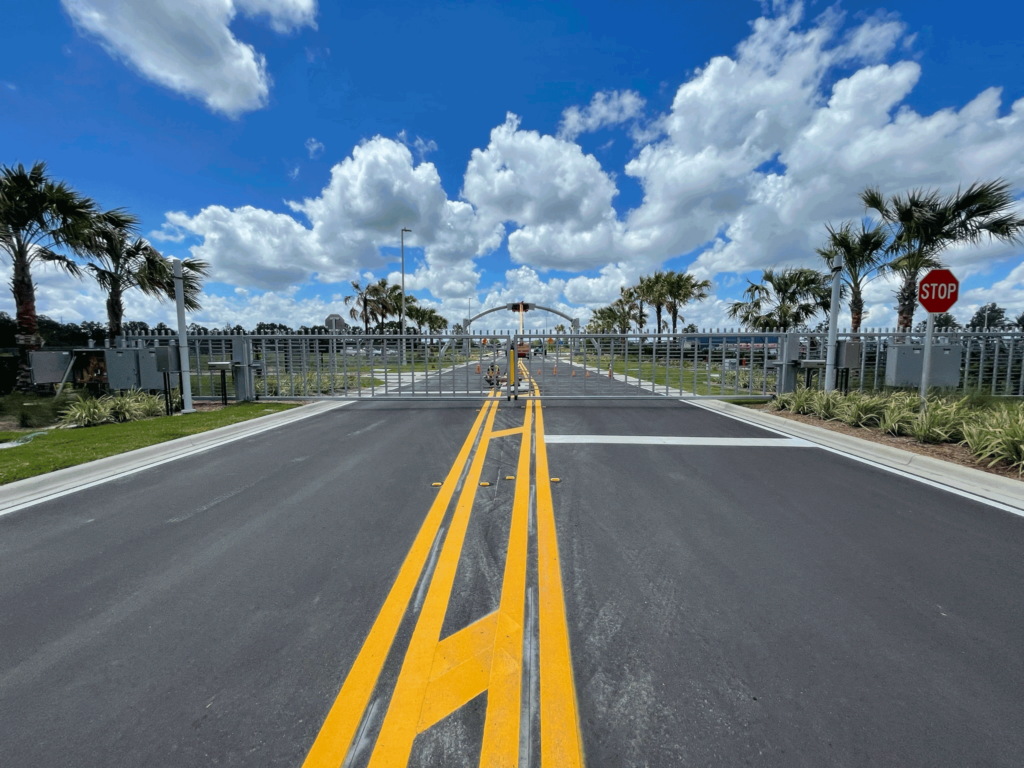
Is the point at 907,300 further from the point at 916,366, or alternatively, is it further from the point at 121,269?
the point at 121,269

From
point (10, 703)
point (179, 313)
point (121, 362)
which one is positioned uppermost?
point (179, 313)

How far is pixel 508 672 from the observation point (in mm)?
2170

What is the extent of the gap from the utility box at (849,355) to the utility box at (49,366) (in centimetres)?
1874

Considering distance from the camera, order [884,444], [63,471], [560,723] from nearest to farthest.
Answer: [560,723] < [63,471] < [884,444]

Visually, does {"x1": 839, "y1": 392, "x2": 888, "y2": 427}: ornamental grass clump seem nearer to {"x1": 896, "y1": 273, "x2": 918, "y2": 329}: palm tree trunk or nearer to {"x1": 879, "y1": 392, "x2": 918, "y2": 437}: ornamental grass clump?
{"x1": 879, "y1": 392, "x2": 918, "y2": 437}: ornamental grass clump

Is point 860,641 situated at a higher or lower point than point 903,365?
lower

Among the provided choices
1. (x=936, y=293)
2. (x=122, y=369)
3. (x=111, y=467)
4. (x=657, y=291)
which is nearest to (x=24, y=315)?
(x=122, y=369)

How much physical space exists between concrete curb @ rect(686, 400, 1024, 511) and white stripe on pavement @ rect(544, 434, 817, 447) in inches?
19.5

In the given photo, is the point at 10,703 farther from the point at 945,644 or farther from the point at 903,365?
the point at 903,365

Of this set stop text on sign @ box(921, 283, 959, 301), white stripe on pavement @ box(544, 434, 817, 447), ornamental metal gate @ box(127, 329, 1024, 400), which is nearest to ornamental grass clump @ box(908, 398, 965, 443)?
white stripe on pavement @ box(544, 434, 817, 447)

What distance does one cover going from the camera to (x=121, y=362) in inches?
407

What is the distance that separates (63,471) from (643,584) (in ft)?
21.5

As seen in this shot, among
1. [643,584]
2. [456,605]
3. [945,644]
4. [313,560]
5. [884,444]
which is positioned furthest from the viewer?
[884,444]

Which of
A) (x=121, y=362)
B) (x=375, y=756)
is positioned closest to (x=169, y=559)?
(x=375, y=756)
